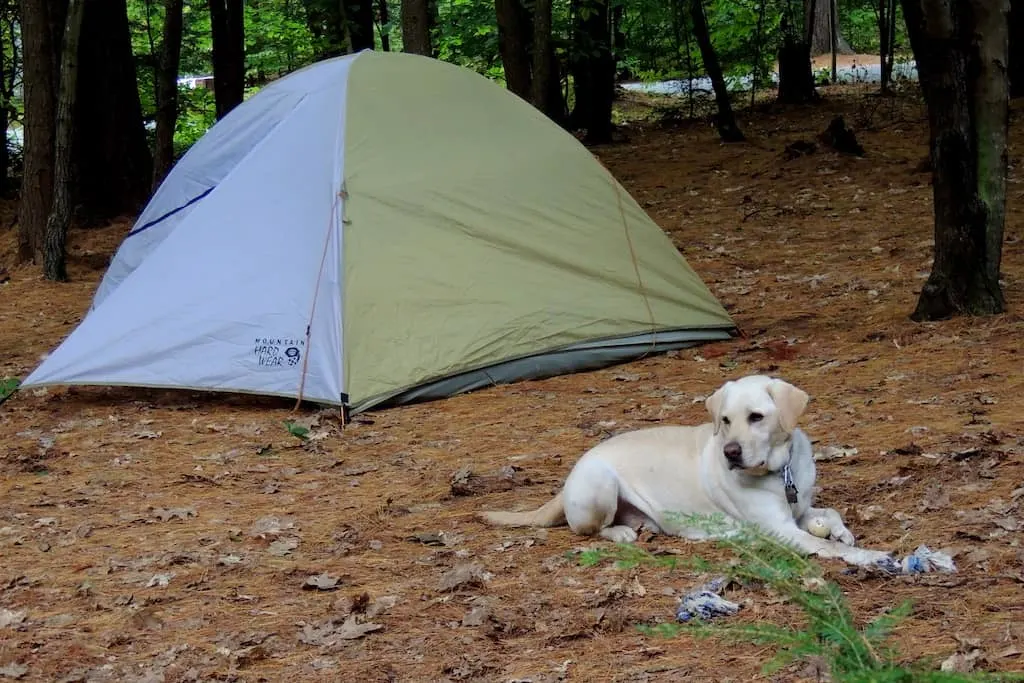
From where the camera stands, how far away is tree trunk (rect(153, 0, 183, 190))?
12.9m

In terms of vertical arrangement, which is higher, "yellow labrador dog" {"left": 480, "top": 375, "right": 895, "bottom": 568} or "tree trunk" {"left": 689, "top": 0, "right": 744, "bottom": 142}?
"tree trunk" {"left": 689, "top": 0, "right": 744, "bottom": 142}

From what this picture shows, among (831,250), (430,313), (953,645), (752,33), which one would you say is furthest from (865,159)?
(953,645)

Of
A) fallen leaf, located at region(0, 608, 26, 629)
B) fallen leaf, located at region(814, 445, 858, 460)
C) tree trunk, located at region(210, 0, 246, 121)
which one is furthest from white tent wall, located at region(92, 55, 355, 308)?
tree trunk, located at region(210, 0, 246, 121)

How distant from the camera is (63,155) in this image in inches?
421

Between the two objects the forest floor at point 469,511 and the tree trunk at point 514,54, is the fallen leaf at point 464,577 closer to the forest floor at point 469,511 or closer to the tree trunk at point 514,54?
the forest floor at point 469,511

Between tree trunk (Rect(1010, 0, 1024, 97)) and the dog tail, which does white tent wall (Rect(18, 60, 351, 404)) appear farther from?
tree trunk (Rect(1010, 0, 1024, 97))

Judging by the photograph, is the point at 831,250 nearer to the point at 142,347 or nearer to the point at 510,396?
the point at 510,396

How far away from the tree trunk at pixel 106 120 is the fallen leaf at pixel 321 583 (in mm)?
10492

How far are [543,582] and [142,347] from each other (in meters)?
3.87

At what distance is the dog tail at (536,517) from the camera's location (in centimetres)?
→ 447

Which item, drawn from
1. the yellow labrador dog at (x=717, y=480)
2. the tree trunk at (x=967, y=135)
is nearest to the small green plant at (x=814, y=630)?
the yellow labrador dog at (x=717, y=480)

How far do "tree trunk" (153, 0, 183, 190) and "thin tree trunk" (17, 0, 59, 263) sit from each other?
4.86 feet

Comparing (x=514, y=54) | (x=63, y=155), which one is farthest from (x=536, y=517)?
(x=63, y=155)

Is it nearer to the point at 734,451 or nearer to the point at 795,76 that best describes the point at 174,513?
the point at 734,451
